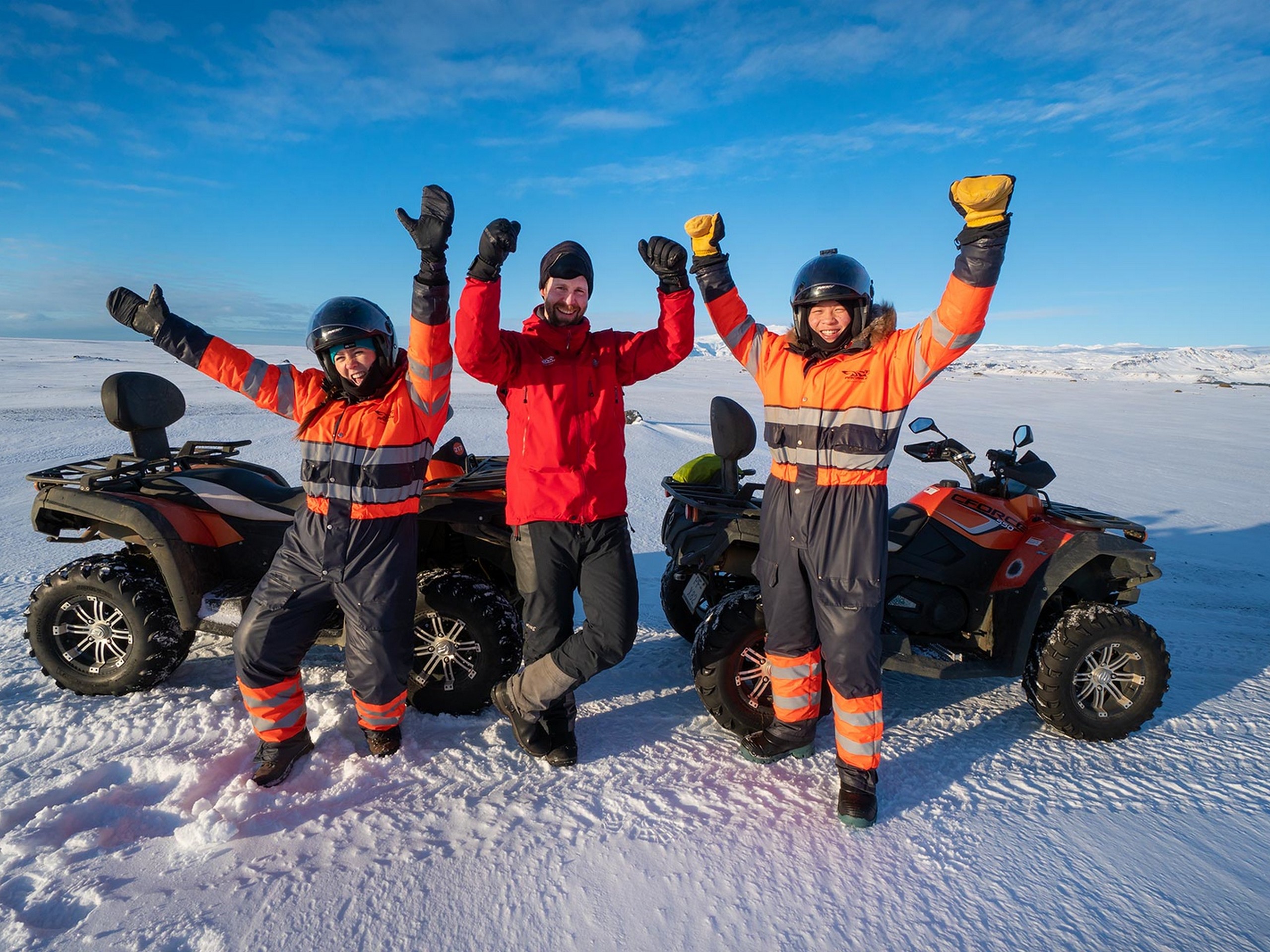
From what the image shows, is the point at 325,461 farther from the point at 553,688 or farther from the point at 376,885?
the point at 376,885

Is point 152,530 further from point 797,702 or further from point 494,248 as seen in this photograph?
point 797,702

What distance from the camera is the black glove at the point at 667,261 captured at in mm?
2549

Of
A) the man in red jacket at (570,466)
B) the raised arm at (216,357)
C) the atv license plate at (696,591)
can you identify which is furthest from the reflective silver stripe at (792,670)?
the raised arm at (216,357)

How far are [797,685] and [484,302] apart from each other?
6.19ft

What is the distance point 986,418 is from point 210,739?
19.0m

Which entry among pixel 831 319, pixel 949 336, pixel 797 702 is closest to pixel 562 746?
pixel 797 702

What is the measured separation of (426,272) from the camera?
2.38 m

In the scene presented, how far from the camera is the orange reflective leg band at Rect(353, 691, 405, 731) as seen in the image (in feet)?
8.82

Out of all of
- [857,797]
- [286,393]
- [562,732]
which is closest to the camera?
[857,797]

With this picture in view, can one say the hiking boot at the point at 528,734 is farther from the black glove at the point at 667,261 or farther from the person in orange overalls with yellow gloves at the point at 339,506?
the black glove at the point at 667,261

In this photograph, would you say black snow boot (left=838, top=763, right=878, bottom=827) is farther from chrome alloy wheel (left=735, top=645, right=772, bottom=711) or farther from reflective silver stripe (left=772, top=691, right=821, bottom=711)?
chrome alloy wheel (left=735, top=645, right=772, bottom=711)

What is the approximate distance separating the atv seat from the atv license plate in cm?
196

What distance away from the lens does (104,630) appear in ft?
10.3

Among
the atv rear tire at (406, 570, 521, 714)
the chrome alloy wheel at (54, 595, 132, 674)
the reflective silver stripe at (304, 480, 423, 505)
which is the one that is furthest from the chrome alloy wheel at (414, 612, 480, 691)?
the chrome alloy wheel at (54, 595, 132, 674)
